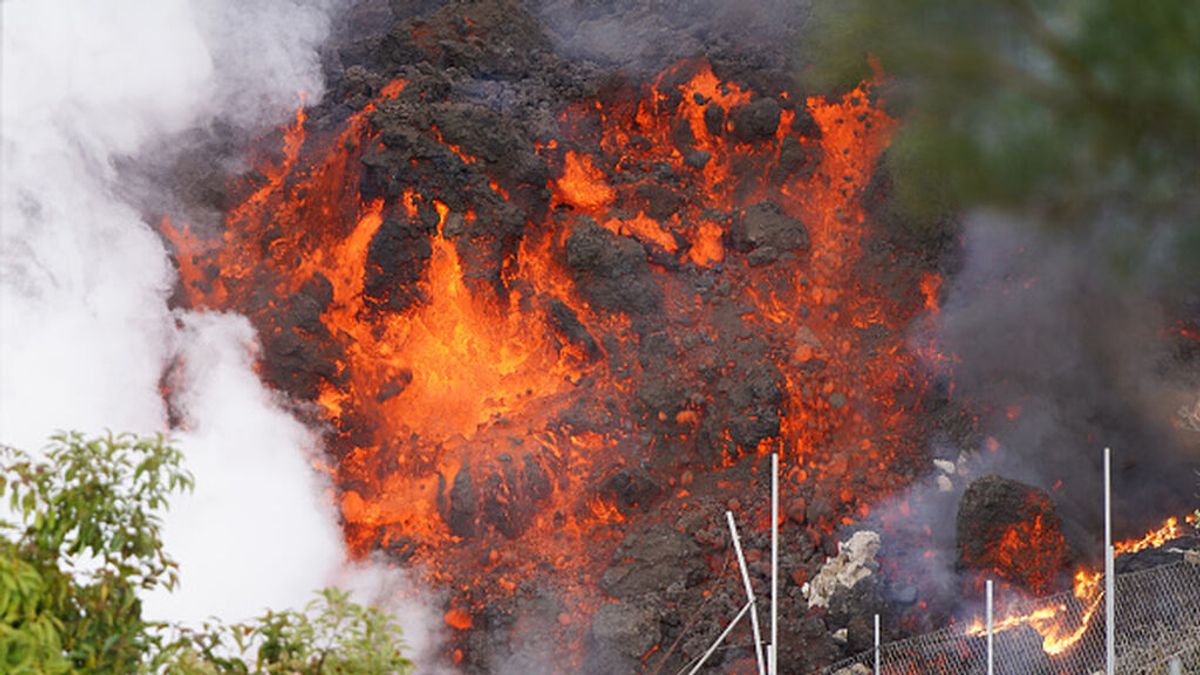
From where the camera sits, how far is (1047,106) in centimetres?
1322

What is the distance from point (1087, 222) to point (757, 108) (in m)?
3.88

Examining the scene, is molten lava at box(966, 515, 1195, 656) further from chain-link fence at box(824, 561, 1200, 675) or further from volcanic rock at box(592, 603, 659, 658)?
volcanic rock at box(592, 603, 659, 658)

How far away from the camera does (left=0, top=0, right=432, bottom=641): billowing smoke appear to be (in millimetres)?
13164

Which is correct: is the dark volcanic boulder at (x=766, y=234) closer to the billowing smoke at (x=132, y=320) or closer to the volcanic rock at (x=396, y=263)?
the volcanic rock at (x=396, y=263)

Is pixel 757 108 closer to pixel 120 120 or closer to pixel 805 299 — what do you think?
pixel 805 299

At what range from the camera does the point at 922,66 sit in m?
14.8

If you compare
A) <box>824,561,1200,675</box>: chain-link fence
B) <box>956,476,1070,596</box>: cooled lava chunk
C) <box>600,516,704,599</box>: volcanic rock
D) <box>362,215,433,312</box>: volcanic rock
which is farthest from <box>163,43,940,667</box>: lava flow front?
<box>824,561,1200,675</box>: chain-link fence

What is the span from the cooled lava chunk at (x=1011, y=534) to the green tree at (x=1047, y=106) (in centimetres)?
313

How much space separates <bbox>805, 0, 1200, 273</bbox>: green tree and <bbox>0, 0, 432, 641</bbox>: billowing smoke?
24.1 ft

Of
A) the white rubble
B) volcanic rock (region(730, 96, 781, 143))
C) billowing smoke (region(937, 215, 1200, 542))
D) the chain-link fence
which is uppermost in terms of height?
volcanic rock (region(730, 96, 781, 143))

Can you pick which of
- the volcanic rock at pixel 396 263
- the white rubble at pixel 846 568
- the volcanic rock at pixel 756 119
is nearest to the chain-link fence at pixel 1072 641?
the white rubble at pixel 846 568

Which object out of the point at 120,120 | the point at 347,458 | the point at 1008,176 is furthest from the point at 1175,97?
the point at 120,120

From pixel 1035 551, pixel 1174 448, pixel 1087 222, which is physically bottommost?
pixel 1035 551

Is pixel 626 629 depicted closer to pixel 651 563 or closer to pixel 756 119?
pixel 651 563
